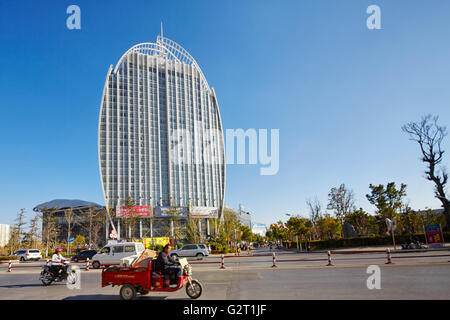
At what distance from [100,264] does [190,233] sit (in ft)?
91.9

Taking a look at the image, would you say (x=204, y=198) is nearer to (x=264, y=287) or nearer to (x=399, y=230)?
(x=399, y=230)

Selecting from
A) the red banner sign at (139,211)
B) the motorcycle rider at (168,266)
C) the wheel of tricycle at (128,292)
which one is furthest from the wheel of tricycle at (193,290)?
the red banner sign at (139,211)

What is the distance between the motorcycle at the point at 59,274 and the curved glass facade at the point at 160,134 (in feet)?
197

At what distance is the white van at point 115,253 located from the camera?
23859 mm

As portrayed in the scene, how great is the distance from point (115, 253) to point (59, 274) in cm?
1126

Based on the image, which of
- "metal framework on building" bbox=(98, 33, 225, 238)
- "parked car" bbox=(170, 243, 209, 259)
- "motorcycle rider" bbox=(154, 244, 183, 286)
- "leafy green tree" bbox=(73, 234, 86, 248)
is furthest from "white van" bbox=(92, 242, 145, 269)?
"leafy green tree" bbox=(73, 234, 86, 248)

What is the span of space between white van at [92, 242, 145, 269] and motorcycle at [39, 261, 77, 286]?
34.6 ft

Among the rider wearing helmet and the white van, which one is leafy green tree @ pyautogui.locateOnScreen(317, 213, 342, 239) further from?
the rider wearing helmet

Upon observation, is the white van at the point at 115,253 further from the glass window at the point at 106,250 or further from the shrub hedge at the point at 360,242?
the shrub hedge at the point at 360,242

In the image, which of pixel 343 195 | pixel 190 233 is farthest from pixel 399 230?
pixel 190 233

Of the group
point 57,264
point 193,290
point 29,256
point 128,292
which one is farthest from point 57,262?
point 29,256

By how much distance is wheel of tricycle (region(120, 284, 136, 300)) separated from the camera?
9.12m

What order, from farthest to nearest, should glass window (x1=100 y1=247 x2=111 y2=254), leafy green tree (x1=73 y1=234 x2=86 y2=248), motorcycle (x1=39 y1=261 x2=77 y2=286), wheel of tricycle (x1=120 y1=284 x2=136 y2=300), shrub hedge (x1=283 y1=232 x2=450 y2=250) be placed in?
leafy green tree (x1=73 y1=234 x2=86 y2=248)
shrub hedge (x1=283 y1=232 x2=450 y2=250)
glass window (x1=100 y1=247 x2=111 y2=254)
motorcycle (x1=39 y1=261 x2=77 y2=286)
wheel of tricycle (x1=120 y1=284 x2=136 y2=300)
